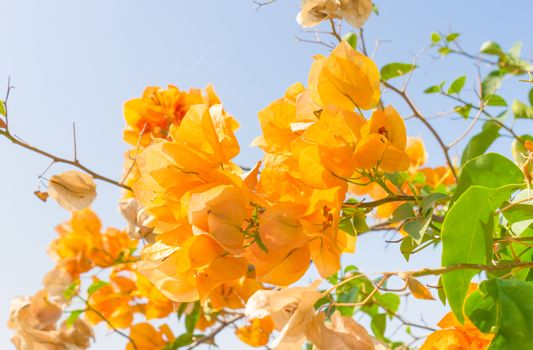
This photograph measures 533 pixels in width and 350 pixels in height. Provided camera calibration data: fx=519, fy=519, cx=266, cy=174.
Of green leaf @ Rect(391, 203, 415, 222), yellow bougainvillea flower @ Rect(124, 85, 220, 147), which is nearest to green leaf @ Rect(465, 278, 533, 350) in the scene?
green leaf @ Rect(391, 203, 415, 222)

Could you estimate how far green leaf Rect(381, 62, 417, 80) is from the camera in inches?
44.6

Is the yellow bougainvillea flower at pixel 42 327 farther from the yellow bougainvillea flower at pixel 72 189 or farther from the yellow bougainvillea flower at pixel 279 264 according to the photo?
the yellow bougainvillea flower at pixel 279 264

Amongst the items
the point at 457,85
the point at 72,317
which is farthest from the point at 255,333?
the point at 457,85

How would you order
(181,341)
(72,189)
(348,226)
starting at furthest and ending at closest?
(181,341), (72,189), (348,226)

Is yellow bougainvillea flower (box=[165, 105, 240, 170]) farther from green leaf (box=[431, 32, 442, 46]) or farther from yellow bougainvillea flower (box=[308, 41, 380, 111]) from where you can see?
green leaf (box=[431, 32, 442, 46])

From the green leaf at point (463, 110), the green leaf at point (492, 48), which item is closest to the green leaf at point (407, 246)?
the green leaf at point (463, 110)

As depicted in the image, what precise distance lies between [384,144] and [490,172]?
0.38 feet

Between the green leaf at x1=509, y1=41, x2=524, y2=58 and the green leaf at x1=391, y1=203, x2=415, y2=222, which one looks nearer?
the green leaf at x1=391, y1=203, x2=415, y2=222

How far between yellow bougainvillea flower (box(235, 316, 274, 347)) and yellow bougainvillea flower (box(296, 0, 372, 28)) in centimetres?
99

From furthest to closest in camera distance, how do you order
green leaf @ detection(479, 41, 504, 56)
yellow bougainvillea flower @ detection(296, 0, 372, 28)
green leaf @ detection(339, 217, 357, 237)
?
green leaf @ detection(479, 41, 504, 56) → yellow bougainvillea flower @ detection(296, 0, 372, 28) → green leaf @ detection(339, 217, 357, 237)

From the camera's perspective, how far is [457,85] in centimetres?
127

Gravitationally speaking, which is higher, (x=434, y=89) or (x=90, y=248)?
(x=434, y=89)

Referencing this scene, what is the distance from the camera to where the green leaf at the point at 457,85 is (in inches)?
49.2

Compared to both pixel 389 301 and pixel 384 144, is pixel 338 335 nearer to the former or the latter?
pixel 384 144
